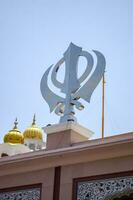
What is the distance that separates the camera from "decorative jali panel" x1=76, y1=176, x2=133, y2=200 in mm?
8297

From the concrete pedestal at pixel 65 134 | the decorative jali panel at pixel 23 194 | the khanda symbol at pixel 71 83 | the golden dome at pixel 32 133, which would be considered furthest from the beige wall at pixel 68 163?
the golden dome at pixel 32 133

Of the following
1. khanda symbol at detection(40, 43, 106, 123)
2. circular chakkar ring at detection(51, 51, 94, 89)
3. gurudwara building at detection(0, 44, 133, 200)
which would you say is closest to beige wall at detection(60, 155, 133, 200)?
gurudwara building at detection(0, 44, 133, 200)

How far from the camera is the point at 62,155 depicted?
916cm

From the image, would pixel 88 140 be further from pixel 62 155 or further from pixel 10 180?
pixel 10 180

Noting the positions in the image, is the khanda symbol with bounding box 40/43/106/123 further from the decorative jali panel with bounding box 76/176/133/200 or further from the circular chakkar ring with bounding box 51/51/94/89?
the decorative jali panel with bounding box 76/176/133/200

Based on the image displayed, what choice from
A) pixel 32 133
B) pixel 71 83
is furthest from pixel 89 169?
pixel 32 133

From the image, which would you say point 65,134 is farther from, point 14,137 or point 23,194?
point 14,137

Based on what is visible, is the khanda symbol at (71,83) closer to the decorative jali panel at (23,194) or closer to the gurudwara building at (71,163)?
the gurudwara building at (71,163)

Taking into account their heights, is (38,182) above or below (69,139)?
below

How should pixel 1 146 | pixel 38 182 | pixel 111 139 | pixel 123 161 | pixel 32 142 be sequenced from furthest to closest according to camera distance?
pixel 32 142 < pixel 1 146 < pixel 38 182 < pixel 111 139 < pixel 123 161

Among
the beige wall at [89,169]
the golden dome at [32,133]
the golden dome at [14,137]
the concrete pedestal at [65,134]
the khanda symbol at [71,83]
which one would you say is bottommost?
the beige wall at [89,169]

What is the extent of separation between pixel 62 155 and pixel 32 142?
12.5 meters

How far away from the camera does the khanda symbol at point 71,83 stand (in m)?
10.0

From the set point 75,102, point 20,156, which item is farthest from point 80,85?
point 20,156
